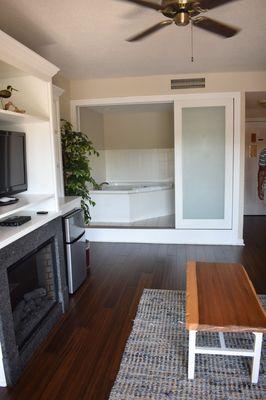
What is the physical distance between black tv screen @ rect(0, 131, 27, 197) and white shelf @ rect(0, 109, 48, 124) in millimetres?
107

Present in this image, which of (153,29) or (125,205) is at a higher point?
(153,29)

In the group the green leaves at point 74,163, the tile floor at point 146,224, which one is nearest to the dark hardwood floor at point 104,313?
the tile floor at point 146,224

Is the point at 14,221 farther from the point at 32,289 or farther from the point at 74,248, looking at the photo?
the point at 74,248

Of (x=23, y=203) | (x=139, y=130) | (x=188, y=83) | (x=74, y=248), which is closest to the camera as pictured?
(x=23, y=203)

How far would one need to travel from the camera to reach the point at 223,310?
1.93m

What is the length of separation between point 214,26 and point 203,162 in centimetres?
256

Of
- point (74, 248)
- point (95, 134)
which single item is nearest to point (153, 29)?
point (74, 248)

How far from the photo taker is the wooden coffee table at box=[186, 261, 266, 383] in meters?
1.78

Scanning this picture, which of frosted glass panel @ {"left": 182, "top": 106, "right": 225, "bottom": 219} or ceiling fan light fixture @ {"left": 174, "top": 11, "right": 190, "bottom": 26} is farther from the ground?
ceiling fan light fixture @ {"left": 174, "top": 11, "right": 190, "bottom": 26}

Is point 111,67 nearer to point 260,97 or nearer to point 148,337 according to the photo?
point 260,97

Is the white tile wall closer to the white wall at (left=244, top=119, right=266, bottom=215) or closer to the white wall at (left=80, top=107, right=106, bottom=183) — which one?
the white wall at (left=80, top=107, right=106, bottom=183)

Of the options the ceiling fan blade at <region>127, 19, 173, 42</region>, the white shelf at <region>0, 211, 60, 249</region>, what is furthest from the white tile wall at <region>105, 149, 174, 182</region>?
the ceiling fan blade at <region>127, 19, 173, 42</region>

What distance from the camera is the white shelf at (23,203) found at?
2014mm

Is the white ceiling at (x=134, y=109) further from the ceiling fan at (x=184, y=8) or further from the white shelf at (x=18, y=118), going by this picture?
the ceiling fan at (x=184, y=8)
